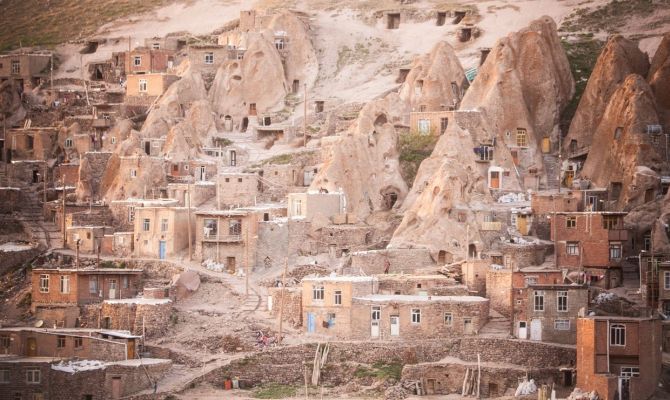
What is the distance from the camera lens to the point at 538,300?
94312mm

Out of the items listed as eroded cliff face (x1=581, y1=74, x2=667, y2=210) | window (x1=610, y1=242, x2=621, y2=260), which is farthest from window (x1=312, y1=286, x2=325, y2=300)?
eroded cliff face (x1=581, y1=74, x2=667, y2=210)

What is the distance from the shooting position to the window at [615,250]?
101 meters

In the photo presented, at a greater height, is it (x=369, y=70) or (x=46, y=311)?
(x=369, y=70)

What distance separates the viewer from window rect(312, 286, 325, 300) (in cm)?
9725

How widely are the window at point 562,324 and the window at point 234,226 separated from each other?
18.0 metres

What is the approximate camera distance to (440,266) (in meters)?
103

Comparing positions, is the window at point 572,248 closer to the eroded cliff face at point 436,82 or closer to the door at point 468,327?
the door at point 468,327

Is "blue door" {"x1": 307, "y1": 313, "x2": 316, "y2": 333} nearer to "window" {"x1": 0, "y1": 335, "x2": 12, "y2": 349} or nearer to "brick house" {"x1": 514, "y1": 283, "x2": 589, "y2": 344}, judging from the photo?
"brick house" {"x1": 514, "y1": 283, "x2": 589, "y2": 344}

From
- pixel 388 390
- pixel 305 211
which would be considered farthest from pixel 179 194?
pixel 388 390

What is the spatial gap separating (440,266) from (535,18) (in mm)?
31016

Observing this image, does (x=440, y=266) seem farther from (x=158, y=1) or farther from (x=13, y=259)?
(x=158, y=1)

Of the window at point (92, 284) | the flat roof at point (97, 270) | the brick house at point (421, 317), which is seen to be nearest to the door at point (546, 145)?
the brick house at point (421, 317)

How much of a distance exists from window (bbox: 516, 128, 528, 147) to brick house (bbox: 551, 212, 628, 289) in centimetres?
1316

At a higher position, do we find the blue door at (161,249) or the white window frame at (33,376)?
the blue door at (161,249)
